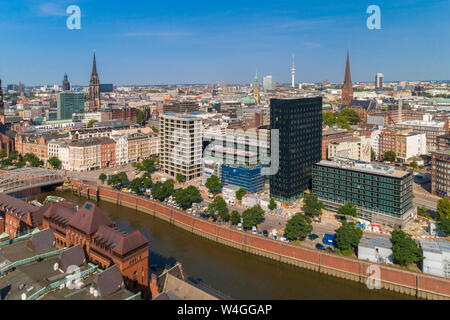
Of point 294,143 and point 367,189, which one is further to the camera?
point 294,143

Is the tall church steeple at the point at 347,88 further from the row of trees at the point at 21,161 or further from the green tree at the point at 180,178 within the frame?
the row of trees at the point at 21,161

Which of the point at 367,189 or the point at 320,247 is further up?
the point at 367,189

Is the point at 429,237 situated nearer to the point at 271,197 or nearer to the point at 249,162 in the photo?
the point at 271,197

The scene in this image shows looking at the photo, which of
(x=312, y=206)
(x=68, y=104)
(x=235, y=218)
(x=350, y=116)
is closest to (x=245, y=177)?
(x=235, y=218)

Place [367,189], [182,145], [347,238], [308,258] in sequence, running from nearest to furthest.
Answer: [347,238], [308,258], [367,189], [182,145]

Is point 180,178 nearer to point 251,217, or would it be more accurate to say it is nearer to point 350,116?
point 251,217

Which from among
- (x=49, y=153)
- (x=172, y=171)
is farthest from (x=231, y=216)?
(x=49, y=153)
